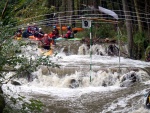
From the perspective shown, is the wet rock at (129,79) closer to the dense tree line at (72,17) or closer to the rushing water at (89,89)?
the rushing water at (89,89)

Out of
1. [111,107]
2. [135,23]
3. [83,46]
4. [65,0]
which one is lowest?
[111,107]

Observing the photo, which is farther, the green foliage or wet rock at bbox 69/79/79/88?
the green foliage

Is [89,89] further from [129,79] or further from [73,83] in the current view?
[129,79]

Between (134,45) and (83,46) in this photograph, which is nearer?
(134,45)

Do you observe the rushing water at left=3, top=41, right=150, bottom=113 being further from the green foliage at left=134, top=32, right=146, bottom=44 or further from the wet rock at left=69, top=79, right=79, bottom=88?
the green foliage at left=134, top=32, right=146, bottom=44

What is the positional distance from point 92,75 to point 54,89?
5.12ft

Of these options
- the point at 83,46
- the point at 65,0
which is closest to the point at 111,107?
the point at 83,46

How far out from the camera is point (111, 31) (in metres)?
19.8

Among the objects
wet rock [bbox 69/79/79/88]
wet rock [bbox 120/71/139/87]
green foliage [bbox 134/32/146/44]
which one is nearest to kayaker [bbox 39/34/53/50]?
green foliage [bbox 134/32/146/44]

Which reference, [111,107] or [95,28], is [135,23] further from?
[111,107]

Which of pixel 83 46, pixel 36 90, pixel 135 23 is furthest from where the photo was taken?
pixel 135 23

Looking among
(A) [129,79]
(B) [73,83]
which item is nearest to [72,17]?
(B) [73,83]

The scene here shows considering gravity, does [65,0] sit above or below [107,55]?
above

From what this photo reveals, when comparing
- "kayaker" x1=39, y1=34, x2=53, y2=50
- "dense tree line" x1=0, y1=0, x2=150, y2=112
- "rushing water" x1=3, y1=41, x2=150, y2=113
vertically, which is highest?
"dense tree line" x1=0, y1=0, x2=150, y2=112
